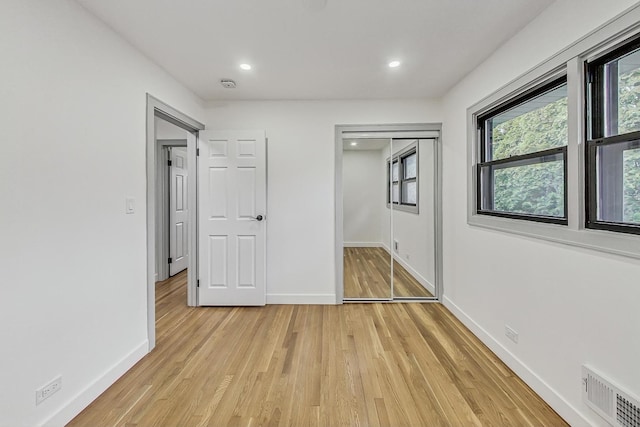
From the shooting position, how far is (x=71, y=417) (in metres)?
1.64

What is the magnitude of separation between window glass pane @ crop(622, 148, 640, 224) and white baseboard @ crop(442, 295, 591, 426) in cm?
110

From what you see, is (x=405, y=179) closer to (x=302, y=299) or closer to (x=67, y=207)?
(x=302, y=299)

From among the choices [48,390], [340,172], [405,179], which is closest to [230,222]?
[340,172]

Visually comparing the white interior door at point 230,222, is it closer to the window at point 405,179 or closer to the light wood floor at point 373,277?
the light wood floor at point 373,277

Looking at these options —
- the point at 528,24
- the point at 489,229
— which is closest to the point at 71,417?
the point at 489,229

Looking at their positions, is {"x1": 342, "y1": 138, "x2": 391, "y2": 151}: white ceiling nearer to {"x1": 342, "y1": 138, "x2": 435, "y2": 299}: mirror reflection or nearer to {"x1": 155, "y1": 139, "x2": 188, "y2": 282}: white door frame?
{"x1": 342, "y1": 138, "x2": 435, "y2": 299}: mirror reflection

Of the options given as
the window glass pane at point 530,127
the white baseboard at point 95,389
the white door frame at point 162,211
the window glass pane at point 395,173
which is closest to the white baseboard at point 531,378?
the window glass pane at point 530,127

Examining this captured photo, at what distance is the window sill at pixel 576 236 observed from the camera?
4.37ft

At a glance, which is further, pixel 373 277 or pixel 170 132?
pixel 170 132

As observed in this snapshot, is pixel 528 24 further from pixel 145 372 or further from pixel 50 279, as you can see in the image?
pixel 145 372

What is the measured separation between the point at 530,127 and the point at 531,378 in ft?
5.87

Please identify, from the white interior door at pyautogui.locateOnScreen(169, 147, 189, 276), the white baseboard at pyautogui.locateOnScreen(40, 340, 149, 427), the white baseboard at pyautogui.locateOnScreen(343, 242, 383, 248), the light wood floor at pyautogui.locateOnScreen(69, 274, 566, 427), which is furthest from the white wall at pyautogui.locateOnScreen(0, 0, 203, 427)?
the white interior door at pyautogui.locateOnScreen(169, 147, 189, 276)

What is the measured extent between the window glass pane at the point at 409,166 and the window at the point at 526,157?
0.97 meters

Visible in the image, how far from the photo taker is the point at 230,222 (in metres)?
3.34
